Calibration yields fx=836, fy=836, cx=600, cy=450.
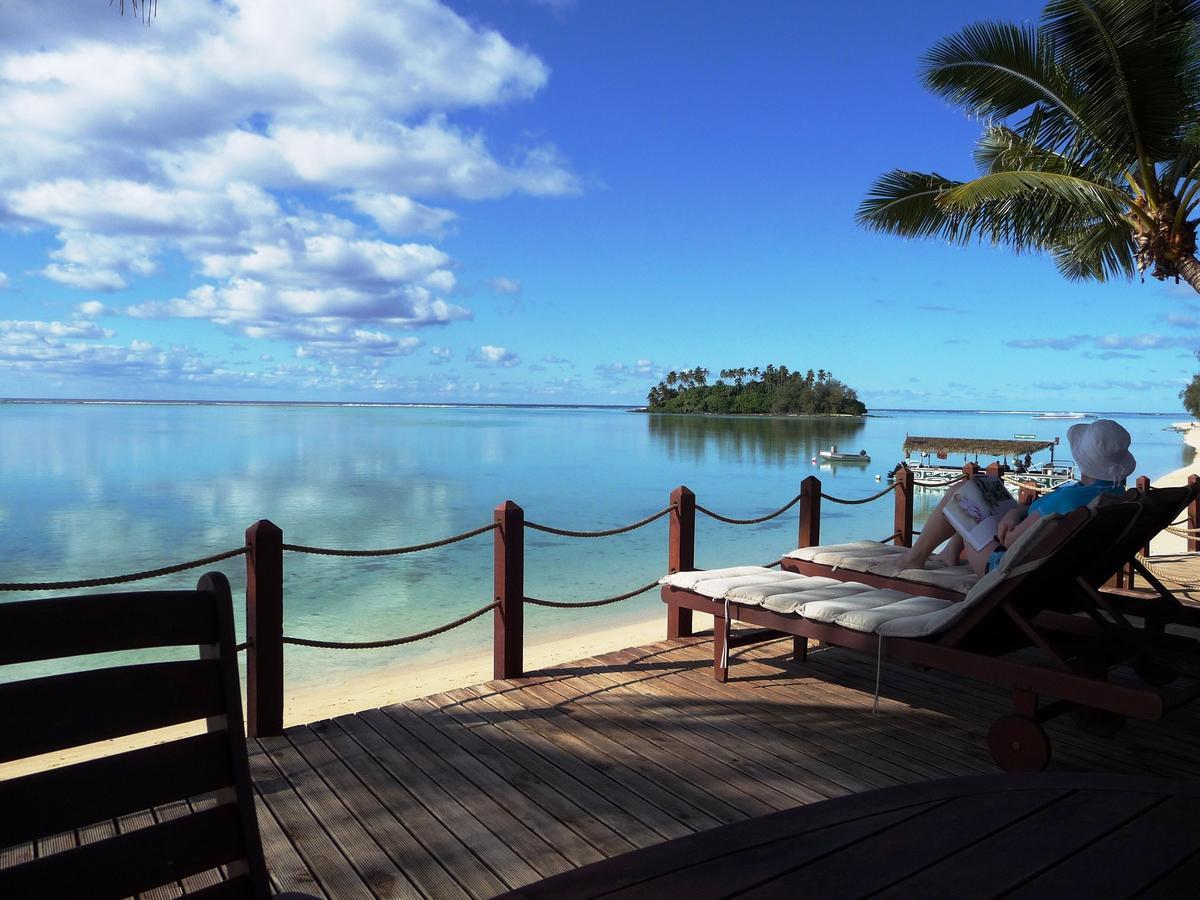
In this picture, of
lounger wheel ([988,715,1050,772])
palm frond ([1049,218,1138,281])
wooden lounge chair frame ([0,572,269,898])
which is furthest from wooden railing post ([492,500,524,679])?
palm frond ([1049,218,1138,281])

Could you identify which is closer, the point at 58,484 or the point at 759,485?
the point at 58,484

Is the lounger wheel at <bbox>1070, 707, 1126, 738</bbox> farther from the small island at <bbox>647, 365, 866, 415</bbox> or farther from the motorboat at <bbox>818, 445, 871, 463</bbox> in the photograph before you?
the small island at <bbox>647, 365, 866, 415</bbox>

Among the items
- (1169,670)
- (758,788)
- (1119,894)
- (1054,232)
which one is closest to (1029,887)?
(1119,894)

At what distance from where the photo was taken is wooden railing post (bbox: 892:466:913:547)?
7730mm

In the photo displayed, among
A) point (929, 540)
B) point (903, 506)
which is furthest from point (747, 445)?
point (929, 540)

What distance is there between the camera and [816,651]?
5.59 meters

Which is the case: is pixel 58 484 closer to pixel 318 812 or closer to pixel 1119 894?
pixel 318 812

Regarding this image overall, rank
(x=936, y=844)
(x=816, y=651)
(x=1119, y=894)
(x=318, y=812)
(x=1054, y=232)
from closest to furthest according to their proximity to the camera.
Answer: (x=1119, y=894) < (x=936, y=844) < (x=318, y=812) < (x=816, y=651) < (x=1054, y=232)

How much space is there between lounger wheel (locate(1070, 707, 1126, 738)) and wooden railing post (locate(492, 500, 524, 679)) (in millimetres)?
2982

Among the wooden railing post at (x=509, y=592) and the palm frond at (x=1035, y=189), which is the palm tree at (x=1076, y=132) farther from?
the wooden railing post at (x=509, y=592)

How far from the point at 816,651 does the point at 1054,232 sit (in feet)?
27.3

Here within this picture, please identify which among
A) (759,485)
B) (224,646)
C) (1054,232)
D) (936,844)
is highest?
(1054,232)

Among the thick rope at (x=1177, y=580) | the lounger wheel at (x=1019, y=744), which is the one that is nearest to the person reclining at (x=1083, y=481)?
the lounger wheel at (x=1019, y=744)

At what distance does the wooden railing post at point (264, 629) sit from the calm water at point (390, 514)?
603cm
